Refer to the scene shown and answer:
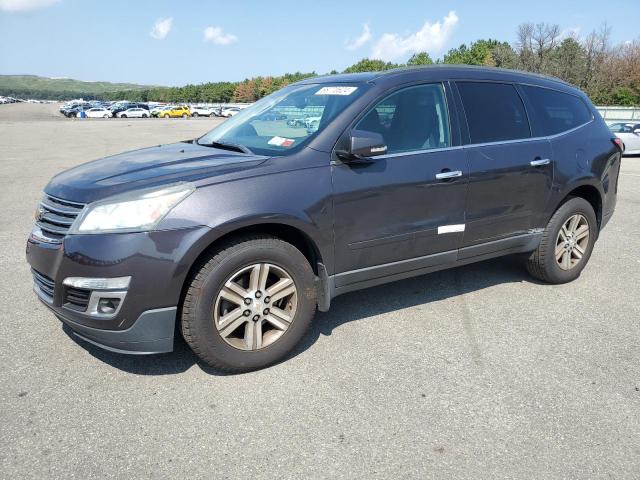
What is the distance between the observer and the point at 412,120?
3.71 metres

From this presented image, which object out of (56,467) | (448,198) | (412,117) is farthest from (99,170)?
(448,198)

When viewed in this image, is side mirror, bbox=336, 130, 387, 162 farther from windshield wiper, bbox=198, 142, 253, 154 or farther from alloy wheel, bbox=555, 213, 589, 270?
alloy wheel, bbox=555, 213, 589, 270

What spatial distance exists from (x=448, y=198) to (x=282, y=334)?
60.8 inches

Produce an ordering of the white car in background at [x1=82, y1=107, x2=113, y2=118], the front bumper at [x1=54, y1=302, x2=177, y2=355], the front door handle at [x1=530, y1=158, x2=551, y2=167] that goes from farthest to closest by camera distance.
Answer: the white car in background at [x1=82, y1=107, x2=113, y2=118] → the front door handle at [x1=530, y1=158, x2=551, y2=167] → the front bumper at [x1=54, y1=302, x2=177, y2=355]

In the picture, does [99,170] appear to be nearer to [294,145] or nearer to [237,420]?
[294,145]

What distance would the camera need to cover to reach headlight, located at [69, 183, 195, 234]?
2.79 meters

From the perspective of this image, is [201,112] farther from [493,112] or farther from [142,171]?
[142,171]

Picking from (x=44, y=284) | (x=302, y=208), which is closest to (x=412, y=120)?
(x=302, y=208)

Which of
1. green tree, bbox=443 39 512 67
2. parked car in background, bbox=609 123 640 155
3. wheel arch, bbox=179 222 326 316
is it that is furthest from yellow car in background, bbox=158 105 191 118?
wheel arch, bbox=179 222 326 316

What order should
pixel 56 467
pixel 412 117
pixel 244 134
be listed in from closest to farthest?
1. pixel 56 467
2. pixel 412 117
3. pixel 244 134

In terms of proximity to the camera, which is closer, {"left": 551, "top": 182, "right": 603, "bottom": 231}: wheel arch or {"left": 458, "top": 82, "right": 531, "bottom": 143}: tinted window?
{"left": 458, "top": 82, "right": 531, "bottom": 143}: tinted window

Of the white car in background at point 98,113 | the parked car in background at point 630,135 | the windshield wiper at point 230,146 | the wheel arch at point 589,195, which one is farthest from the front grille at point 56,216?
the white car in background at point 98,113

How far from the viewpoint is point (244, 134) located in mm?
3957

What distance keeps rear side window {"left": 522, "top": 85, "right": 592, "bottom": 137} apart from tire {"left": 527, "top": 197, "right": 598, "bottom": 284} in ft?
2.21
